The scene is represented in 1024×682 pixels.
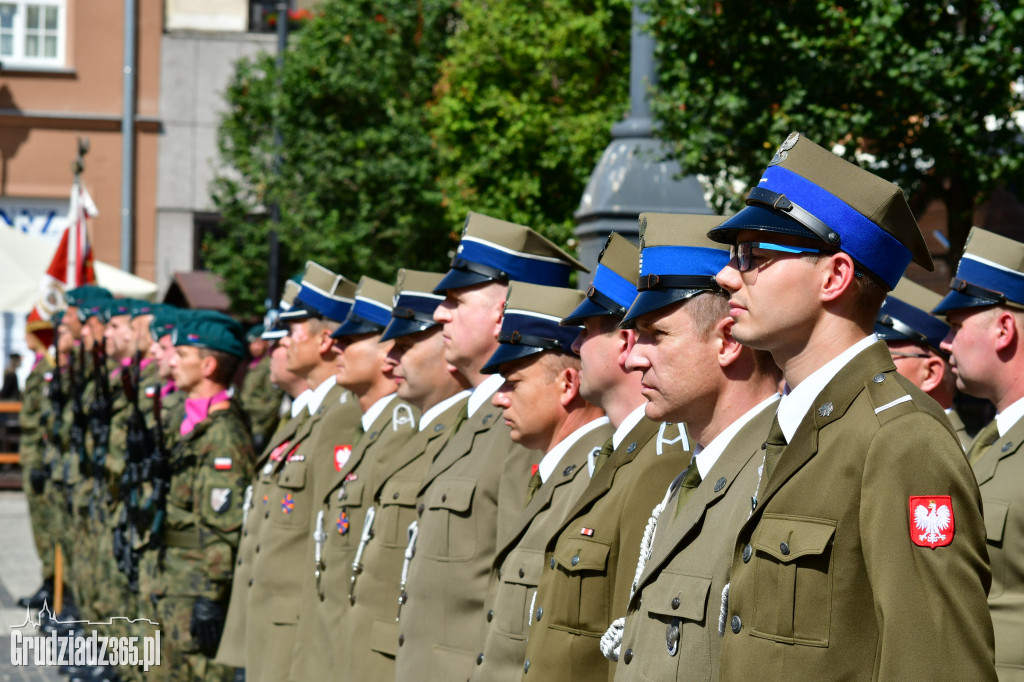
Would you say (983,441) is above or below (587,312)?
below

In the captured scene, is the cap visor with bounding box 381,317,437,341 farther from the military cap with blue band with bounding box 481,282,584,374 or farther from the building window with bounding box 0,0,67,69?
the building window with bounding box 0,0,67,69

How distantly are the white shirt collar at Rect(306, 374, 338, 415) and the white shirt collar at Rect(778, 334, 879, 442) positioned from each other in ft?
15.3

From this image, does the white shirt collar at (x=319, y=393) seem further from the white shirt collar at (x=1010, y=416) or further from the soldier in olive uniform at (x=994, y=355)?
the white shirt collar at (x=1010, y=416)

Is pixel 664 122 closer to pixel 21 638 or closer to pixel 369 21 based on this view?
pixel 21 638

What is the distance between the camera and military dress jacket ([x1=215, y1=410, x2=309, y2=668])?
7027mm

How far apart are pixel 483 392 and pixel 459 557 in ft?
2.30

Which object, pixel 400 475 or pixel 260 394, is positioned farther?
pixel 260 394

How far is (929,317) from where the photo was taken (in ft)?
16.9

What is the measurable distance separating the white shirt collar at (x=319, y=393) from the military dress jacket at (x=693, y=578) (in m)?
4.24

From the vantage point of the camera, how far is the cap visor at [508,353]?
4574mm

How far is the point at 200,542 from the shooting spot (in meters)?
7.64

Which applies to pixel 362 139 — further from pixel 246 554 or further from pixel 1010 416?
pixel 1010 416

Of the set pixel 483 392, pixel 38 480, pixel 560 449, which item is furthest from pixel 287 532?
pixel 38 480

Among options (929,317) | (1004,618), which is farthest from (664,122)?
(1004,618)
